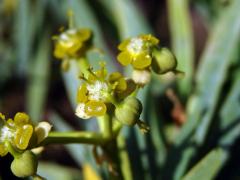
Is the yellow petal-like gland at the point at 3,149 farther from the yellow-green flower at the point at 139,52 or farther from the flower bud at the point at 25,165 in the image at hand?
the yellow-green flower at the point at 139,52

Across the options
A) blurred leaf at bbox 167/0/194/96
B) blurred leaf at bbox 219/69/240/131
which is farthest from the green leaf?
blurred leaf at bbox 167/0/194/96

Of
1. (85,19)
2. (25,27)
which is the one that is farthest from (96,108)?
(25,27)

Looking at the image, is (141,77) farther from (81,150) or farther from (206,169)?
(81,150)

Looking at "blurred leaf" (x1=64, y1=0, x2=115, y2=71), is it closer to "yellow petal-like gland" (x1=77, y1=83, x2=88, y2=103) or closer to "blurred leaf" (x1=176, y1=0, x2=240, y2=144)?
"blurred leaf" (x1=176, y1=0, x2=240, y2=144)

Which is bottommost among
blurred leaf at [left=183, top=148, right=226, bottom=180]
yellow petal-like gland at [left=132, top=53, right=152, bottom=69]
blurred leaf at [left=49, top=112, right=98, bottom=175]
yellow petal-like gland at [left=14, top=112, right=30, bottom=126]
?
blurred leaf at [left=49, top=112, right=98, bottom=175]

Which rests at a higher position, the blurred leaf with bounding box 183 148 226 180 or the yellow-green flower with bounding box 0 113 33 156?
the yellow-green flower with bounding box 0 113 33 156

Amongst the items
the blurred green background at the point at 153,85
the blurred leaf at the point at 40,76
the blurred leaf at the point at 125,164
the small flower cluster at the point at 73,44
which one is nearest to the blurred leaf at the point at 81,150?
the blurred green background at the point at 153,85

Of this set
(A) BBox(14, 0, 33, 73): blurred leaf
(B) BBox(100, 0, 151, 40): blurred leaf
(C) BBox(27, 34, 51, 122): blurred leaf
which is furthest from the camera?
(C) BBox(27, 34, 51, 122): blurred leaf
